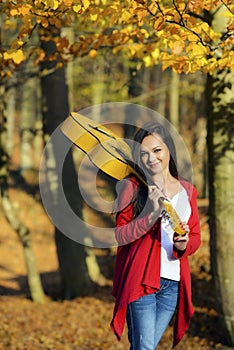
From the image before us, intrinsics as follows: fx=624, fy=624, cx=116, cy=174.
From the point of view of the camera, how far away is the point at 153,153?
4.38 metres

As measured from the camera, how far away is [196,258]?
1234 cm

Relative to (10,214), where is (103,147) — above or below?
above

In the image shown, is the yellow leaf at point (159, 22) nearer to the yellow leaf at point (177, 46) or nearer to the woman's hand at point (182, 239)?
the yellow leaf at point (177, 46)

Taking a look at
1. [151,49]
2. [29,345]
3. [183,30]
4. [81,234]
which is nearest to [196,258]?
[81,234]

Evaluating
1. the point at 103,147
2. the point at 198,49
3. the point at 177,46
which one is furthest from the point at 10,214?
the point at 103,147

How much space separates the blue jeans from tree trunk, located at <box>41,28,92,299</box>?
6777 millimetres

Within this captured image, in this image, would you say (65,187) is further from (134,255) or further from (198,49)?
(134,255)

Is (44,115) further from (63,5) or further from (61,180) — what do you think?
(63,5)

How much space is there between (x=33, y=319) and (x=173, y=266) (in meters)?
6.69

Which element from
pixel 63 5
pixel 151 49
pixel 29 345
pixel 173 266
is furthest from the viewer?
pixel 29 345

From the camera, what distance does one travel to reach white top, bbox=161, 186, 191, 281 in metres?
4.33

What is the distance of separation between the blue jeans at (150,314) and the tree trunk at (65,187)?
6.78m

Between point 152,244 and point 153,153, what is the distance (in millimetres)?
634

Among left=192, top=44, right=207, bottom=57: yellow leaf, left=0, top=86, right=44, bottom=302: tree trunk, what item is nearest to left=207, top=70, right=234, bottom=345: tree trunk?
left=192, top=44, right=207, bottom=57: yellow leaf
